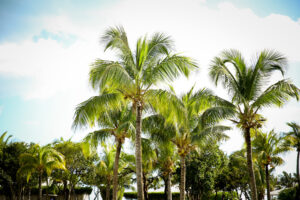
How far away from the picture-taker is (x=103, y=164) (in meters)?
26.4

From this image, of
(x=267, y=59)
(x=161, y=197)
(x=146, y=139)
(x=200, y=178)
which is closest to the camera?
(x=267, y=59)

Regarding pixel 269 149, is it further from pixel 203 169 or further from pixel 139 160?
pixel 139 160

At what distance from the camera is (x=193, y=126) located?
16.7 meters

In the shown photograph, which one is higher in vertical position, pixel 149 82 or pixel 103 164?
pixel 149 82

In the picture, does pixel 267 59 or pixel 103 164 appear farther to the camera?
pixel 103 164

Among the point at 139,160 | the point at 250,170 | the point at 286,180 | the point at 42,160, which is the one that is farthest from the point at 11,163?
the point at 286,180

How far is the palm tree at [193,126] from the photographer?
12.3 m

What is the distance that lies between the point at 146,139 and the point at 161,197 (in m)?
23.5

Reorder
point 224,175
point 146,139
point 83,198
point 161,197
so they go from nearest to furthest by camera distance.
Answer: point 146,139 → point 224,175 → point 161,197 → point 83,198

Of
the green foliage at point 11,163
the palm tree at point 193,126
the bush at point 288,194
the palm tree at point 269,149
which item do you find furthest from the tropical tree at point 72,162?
the bush at point 288,194

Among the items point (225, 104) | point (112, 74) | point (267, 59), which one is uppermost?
point (267, 59)

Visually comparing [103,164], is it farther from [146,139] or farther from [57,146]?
[146,139]

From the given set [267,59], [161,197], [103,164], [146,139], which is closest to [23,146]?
[103,164]

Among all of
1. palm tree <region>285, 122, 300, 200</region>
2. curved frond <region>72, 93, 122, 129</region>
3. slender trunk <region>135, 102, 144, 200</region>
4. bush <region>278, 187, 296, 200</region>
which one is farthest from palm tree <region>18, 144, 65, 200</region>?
bush <region>278, 187, 296, 200</region>
